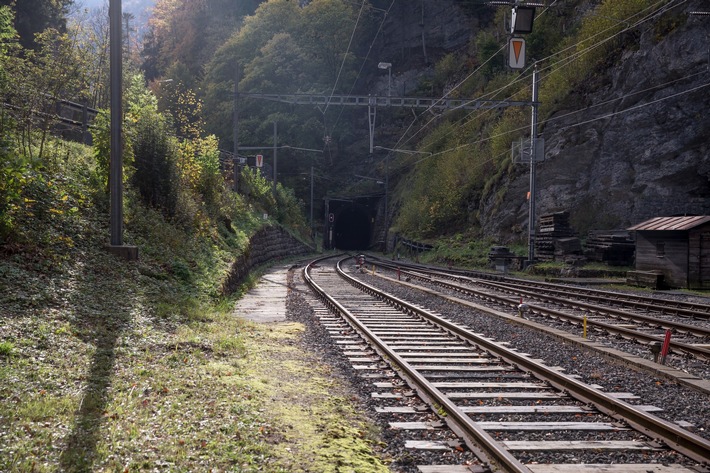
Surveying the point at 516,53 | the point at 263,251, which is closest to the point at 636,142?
the point at 516,53

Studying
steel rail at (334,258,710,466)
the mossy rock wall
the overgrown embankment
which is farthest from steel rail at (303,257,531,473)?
the mossy rock wall

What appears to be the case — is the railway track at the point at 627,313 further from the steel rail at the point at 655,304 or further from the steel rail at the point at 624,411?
the steel rail at the point at 624,411

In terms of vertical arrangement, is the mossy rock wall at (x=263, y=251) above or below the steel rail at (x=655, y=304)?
above

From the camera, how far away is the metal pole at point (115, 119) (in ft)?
38.1

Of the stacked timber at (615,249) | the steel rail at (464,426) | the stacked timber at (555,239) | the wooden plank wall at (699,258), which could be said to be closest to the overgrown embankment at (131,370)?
the steel rail at (464,426)

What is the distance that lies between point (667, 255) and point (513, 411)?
18.3 metres

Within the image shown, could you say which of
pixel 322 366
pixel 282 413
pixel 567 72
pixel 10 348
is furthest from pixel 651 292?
pixel 567 72

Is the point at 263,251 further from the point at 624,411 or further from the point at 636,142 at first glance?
the point at 624,411

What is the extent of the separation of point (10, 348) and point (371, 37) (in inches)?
3107

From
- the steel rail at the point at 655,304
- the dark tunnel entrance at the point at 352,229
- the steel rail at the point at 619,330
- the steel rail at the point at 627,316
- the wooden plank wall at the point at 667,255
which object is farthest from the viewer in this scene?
the dark tunnel entrance at the point at 352,229

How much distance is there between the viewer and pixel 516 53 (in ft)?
67.5

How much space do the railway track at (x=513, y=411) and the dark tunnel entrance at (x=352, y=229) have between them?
67.0m

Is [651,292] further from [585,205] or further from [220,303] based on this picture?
[585,205]

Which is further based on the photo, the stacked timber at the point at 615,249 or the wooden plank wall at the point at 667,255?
the stacked timber at the point at 615,249
